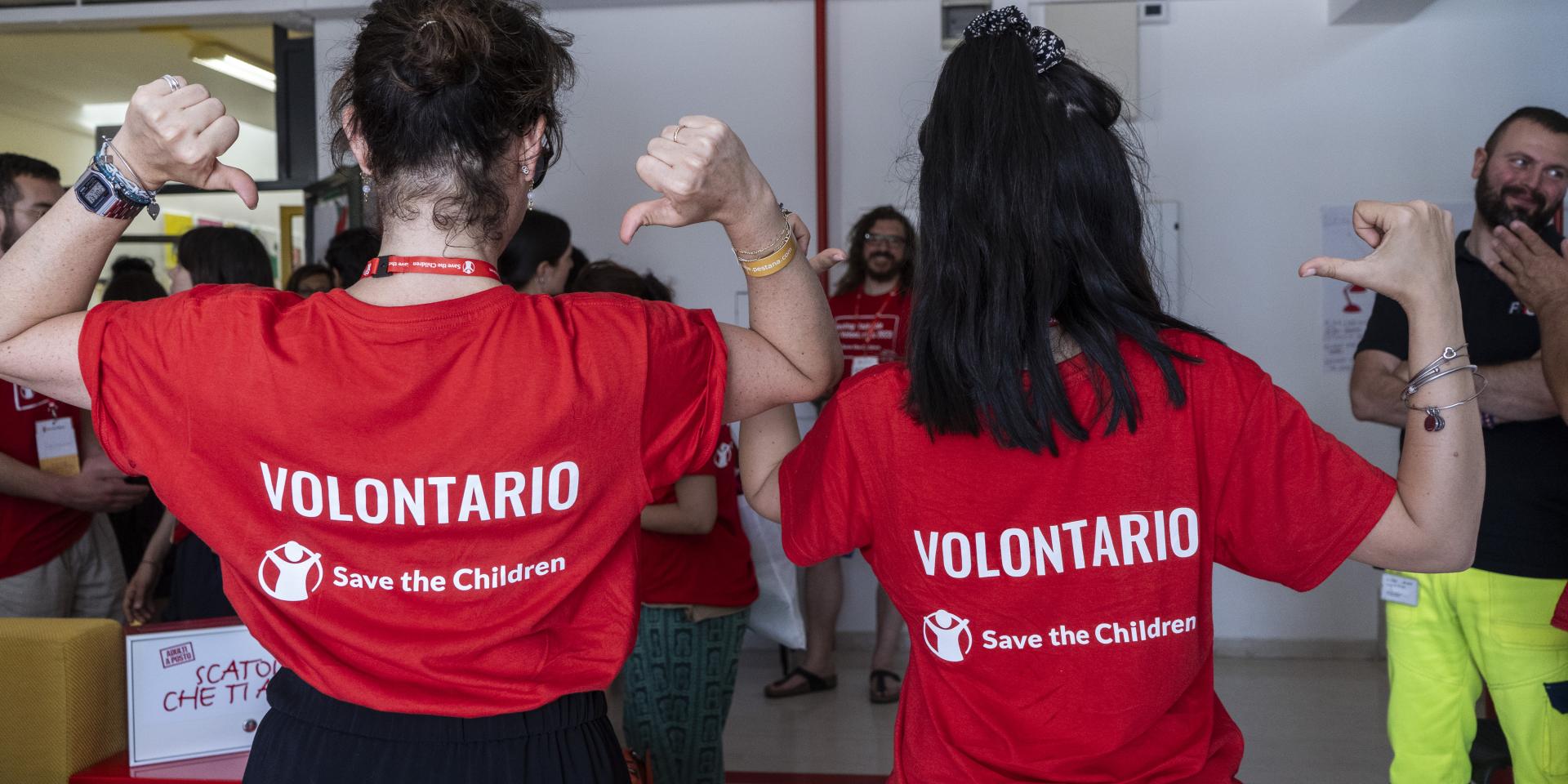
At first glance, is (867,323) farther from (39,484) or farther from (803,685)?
(39,484)

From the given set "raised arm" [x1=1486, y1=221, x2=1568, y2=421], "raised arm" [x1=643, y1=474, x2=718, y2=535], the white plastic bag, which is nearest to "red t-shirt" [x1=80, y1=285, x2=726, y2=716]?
"raised arm" [x1=643, y1=474, x2=718, y2=535]

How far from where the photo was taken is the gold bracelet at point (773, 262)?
1.22 meters

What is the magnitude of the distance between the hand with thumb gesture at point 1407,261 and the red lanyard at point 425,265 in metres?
0.83

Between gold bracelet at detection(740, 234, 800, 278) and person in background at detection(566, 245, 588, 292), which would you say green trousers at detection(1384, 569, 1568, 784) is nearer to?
gold bracelet at detection(740, 234, 800, 278)

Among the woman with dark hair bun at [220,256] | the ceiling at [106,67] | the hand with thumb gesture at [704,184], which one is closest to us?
the hand with thumb gesture at [704,184]

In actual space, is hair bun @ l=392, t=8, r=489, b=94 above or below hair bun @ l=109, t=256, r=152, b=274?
above

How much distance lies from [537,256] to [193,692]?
1161mm

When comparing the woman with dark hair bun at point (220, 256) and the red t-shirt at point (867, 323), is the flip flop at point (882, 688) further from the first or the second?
the woman with dark hair bun at point (220, 256)

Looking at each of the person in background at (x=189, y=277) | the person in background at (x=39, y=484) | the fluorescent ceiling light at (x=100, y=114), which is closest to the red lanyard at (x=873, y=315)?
the person in background at (x=189, y=277)

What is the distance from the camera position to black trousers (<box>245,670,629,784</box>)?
3.95 feet

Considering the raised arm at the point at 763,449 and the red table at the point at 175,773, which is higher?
the raised arm at the point at 763,449

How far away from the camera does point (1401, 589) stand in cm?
263

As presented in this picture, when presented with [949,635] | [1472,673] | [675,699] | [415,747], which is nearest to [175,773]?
[675,699]

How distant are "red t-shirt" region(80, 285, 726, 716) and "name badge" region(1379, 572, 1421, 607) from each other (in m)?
2.07
